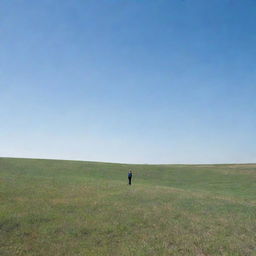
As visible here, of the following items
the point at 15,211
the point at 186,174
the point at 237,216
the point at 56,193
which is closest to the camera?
the point at 15,211

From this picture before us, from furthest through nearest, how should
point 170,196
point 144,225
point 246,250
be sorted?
point 170,196 < point 144,225 < point 246,250

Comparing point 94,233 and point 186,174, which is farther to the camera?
point 186,174

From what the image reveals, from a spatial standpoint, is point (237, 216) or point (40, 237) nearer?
point (40, 237)

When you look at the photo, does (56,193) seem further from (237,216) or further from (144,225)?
(237,216)

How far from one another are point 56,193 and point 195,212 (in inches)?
533

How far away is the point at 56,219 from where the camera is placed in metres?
17.2

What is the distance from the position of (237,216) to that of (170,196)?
338 inches

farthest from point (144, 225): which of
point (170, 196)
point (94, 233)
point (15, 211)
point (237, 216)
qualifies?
point (170, 196)

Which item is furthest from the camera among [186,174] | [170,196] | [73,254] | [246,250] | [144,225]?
[186,174]

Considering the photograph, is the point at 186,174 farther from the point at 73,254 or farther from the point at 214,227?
the point at 73,254

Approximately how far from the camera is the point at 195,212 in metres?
20.6

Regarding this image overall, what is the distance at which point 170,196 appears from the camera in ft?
90.1

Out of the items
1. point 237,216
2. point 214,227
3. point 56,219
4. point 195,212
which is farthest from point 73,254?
point 237,216

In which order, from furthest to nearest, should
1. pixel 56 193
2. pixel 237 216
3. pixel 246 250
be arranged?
pixel 56 193
pixel 237 216
pixel 246 250
